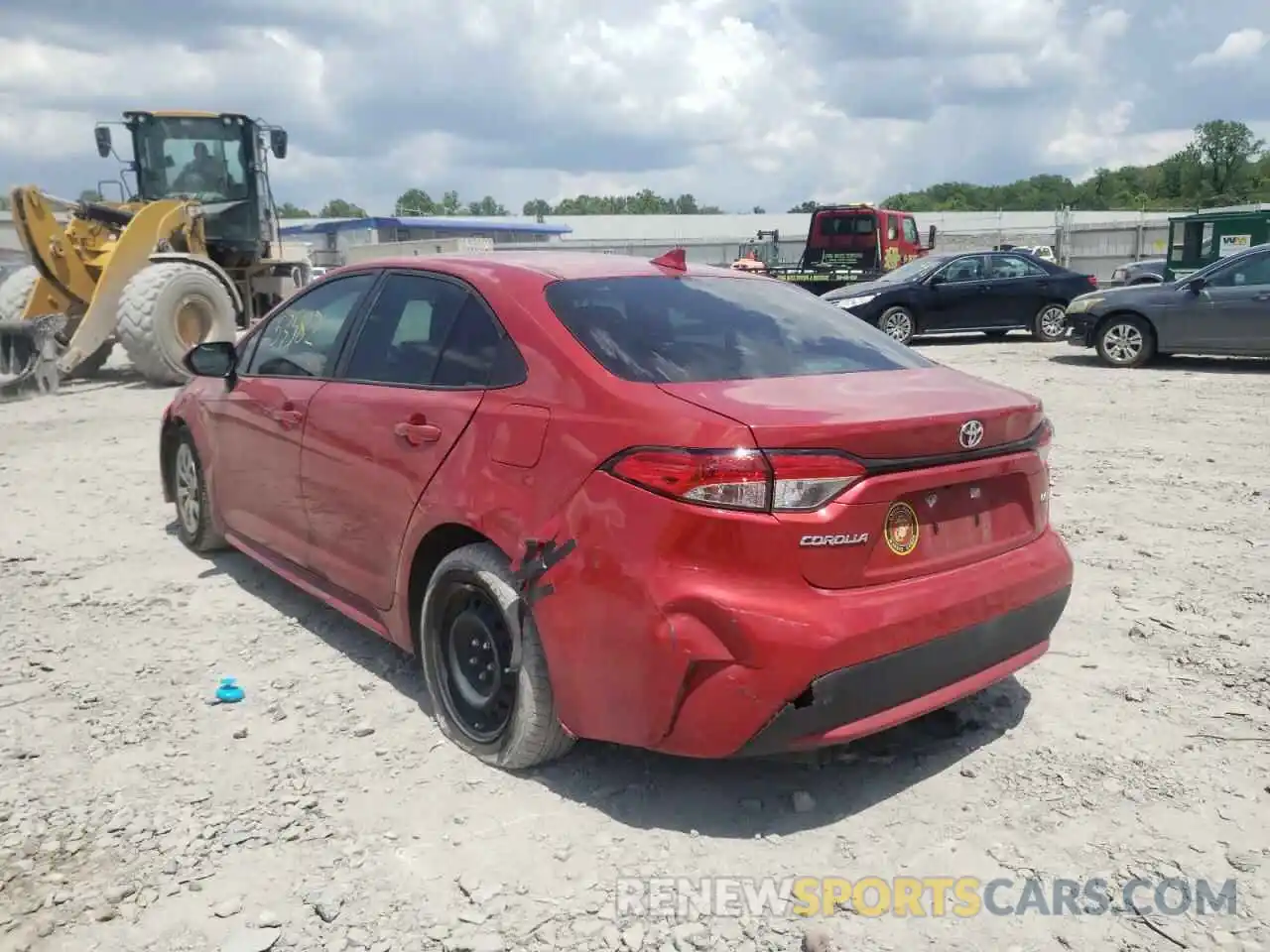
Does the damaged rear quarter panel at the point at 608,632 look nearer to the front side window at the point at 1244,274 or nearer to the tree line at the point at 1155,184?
the front side window at the point at 1244,274

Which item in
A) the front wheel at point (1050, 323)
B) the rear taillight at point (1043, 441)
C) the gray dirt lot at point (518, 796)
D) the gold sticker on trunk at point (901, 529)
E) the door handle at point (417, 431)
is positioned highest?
the door handle at point (417, 431)

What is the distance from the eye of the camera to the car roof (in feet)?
11.5

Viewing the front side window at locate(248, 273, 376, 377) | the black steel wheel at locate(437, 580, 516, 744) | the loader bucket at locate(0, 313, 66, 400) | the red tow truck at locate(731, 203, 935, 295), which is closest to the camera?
the black steel wheel at locate(437, 580, 516, 744)

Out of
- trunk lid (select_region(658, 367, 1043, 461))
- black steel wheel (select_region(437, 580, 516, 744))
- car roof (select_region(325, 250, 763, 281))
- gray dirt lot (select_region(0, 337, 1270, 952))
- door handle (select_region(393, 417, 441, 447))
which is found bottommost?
gray dirt lot (select_region(0, 337, 1270, 952))

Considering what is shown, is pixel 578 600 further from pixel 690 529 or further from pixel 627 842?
pixel 627 842

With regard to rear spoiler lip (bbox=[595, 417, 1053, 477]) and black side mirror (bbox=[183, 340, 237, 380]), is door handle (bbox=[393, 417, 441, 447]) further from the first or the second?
black side mirror (bbox=[183, 340, 237, 380])

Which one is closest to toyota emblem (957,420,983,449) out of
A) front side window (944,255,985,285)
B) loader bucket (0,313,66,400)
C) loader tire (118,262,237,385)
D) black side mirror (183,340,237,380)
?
black side mirror (183,340,237,380)

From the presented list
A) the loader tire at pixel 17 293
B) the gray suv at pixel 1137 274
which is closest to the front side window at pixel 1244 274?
the gray suv at pixel 1137 274

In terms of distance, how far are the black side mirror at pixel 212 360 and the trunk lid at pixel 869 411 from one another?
2.84 m

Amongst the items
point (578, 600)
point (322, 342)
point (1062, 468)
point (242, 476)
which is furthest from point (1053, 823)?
point (1062, 468)

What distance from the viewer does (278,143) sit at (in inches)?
→ 554

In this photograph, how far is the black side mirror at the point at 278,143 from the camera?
14000mm

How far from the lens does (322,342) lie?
4.21 m

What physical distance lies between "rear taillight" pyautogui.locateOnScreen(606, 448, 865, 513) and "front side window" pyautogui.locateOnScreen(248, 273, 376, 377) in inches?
79.2
